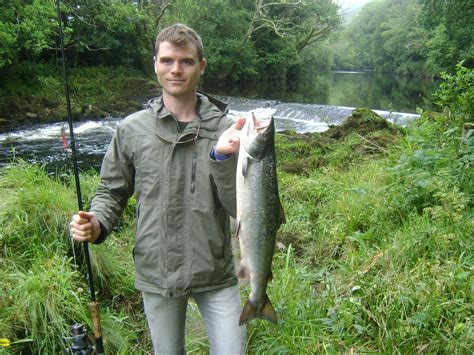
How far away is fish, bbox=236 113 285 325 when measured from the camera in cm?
204

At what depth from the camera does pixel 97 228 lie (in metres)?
2.23

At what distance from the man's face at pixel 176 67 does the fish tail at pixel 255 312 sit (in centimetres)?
122

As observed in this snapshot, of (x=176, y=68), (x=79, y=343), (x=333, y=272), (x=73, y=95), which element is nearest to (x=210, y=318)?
(x=79, y=343)

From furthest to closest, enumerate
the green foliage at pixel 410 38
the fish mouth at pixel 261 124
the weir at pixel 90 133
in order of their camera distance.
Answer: the green foliage at pixel 410 38 < the weir at pixel 90 133 < the fish mouth at pixel 261 124

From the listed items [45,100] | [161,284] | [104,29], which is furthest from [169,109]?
[104,29]

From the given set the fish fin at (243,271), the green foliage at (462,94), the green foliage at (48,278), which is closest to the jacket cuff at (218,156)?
the fish fin at (243,271)

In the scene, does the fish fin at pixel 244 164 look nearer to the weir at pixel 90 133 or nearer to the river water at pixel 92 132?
the river water at pixel 92 132

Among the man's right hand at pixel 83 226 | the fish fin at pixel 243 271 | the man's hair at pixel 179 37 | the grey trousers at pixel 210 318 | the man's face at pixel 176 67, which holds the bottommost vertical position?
the grey trousers at pixel 210 318

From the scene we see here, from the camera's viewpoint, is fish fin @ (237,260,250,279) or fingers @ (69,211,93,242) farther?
fish fin @ (237,260,250,279)

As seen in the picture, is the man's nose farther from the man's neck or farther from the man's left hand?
the man's left hand

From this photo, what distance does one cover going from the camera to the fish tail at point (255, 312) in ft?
7.55

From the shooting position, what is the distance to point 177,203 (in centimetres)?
221

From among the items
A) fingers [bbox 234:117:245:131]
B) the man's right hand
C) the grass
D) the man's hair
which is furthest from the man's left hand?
the grass

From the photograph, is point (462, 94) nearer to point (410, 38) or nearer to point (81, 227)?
point (81, 227)
